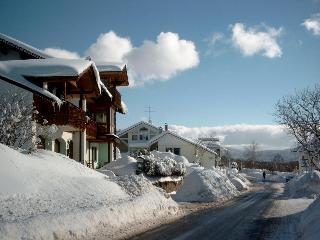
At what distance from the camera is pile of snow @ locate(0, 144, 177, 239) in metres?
11.7

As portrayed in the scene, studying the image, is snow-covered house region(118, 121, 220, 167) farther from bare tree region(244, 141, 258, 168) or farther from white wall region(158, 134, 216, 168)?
bare tree region(244, 141, 258, 168)

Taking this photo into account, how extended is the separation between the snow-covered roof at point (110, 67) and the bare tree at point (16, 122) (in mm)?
14981

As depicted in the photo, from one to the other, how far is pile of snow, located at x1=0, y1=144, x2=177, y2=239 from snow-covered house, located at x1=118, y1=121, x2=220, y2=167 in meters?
48.3

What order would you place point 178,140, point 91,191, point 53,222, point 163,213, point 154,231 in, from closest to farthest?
point 53,222, point 154,231, point 91,191, point 163,213, point 178,140

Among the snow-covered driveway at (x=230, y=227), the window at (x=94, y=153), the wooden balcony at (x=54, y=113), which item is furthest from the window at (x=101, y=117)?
the snow-covered driveway at (x=230, y=227)

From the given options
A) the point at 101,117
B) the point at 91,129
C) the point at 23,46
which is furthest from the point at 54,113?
the point at 101,117

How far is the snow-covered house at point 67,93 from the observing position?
2634 centimetres

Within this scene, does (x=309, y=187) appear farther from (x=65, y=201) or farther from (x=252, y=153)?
(x=252, y=153)

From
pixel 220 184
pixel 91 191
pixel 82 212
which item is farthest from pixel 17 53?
pixel 82 212

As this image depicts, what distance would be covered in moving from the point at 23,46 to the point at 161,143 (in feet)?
131

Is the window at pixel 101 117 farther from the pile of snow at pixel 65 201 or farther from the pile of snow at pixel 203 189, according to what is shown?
the pile of snow at pixel 65 201

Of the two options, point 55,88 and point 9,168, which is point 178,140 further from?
point 9,168

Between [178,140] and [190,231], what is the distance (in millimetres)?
56589

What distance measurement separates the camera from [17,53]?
32.4m
